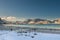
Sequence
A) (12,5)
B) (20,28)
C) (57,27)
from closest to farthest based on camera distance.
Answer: (57,27) < (12,5) < (20,28)

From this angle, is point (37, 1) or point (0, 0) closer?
point (37, 1)

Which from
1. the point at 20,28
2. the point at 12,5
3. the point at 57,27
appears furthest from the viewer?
the point at 20,28

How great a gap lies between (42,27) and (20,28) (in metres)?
0.86

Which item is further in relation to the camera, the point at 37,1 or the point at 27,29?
the point at 27,29

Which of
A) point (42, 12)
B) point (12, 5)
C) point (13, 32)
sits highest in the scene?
point (12, 5)

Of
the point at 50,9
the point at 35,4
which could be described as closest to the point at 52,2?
the point at 50,9

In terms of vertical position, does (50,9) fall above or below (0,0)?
below

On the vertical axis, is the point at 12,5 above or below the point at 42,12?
above

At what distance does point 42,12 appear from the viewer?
4.22m

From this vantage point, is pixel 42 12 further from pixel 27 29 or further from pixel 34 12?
pixel 27 29

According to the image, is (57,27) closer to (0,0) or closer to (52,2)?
(52,2)

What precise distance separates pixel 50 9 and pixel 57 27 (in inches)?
22.4

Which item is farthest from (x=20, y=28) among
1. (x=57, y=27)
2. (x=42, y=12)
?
(x=57, y=27)

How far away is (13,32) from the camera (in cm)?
443
